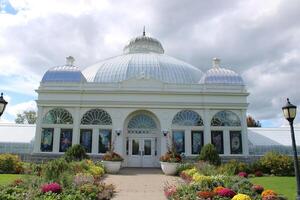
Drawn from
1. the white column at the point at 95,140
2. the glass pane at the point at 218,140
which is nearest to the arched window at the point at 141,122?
the white column at the point at 95,140

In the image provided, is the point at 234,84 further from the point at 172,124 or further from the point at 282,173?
the point at 282,173

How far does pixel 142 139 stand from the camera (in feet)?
99.0

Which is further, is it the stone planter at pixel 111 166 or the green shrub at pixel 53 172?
the stone planter at pixel 111 166

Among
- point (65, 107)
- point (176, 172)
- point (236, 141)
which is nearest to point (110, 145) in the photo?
point (65, 107)

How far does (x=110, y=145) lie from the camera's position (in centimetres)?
2912

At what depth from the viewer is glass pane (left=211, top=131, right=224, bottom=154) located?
2941cm

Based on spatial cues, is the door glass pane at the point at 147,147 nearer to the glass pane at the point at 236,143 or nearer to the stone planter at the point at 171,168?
the stone planter at the point at 171,168

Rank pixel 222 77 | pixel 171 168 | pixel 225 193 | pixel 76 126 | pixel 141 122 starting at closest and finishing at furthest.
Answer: pixel 225 193, pixel 171 168, pixel 76 126, pixel 141 122, pixel 222 77

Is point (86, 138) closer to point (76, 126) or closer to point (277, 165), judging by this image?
point (76, 126)

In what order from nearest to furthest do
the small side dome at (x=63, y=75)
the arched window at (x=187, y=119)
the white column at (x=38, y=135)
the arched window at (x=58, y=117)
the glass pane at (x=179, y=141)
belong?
1. the white column at (x=38, y=135)
2. the glass pane at (x=179, y=141)
3. the arched window at (x=58, y=117)
4. the arched window at (x=187, y=119)
5. the small side dome at (x=63, y=75)

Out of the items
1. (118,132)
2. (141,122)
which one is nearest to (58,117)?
(118,132)

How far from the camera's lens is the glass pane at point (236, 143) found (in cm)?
2934

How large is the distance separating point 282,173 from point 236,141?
598 cm

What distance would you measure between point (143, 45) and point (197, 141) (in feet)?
60.3
